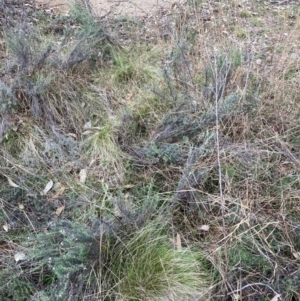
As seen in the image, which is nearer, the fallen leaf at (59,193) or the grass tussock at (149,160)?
the grass tussock at (149,160)

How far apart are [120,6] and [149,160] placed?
206cm

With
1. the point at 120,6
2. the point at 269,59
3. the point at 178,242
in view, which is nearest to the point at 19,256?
the point at 178,242

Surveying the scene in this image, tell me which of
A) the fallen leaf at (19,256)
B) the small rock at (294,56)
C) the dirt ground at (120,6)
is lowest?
the fallen leaf at (19,256)

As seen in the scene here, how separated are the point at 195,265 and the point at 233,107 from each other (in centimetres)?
103

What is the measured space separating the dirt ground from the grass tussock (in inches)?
16.4

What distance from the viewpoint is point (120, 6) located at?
3.93 metres

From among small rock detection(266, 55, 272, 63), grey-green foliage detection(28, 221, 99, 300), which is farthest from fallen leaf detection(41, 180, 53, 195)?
small rock detection(266, 55, 272, 63)

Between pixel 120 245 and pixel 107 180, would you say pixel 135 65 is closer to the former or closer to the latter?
pixel 107 180

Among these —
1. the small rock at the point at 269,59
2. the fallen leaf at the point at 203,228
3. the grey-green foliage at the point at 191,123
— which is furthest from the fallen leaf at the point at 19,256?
the small rock at the point at 269,59

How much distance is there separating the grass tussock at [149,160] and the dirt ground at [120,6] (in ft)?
1.37

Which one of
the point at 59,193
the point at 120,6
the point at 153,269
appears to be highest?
the point at 120,6

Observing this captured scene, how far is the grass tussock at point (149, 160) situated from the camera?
1958 mm

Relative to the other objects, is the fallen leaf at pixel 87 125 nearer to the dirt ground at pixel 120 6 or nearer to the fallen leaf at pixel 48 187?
the fallen leaf at pixel 48 187

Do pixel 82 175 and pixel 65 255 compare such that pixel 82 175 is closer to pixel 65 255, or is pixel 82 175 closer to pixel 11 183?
pixel 11 183
